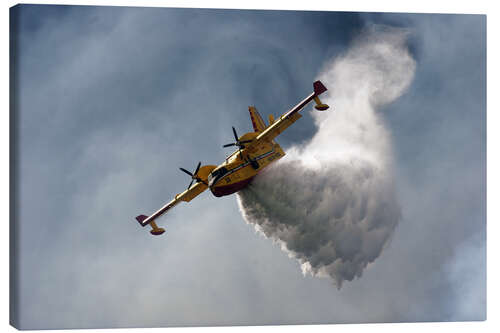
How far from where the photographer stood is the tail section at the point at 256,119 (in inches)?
677

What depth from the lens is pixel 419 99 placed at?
1764 centimetres

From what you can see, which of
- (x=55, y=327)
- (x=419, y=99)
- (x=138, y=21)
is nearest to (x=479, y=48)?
(x=419, y=99)

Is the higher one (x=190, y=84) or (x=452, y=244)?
(x=190, y=84)

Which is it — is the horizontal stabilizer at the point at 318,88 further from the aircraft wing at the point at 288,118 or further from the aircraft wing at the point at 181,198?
the aircraft wing at the point at 181,198

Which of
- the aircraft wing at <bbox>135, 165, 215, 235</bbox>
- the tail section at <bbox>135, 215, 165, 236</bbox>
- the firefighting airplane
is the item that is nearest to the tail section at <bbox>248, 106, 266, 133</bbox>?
the firefighting airplane

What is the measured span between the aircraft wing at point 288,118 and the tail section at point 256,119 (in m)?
0.29

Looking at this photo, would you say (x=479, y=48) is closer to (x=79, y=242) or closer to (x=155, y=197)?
(x=155, y=197)

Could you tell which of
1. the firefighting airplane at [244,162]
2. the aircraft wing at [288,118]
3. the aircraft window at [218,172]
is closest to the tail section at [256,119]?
the firefighting airplane at [244,162]

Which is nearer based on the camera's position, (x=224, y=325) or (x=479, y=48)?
(x=224, y=325)

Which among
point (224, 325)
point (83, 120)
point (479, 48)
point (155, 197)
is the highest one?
point (479, 48)

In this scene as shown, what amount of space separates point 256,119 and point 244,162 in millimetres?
1118

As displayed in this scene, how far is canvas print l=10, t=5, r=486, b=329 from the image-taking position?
52.3ft

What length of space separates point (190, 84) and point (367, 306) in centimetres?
666

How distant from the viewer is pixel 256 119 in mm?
17297
